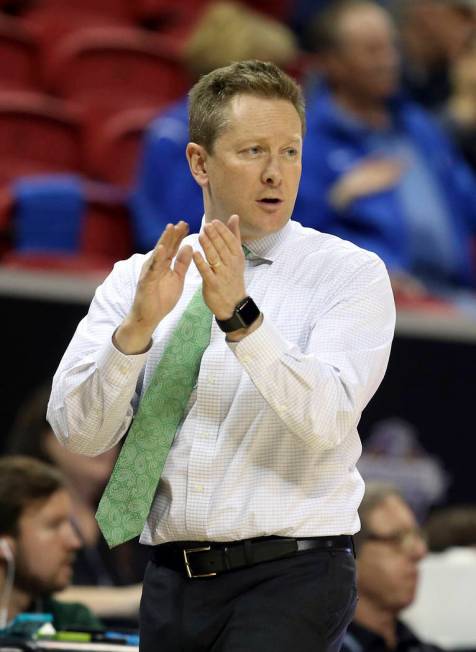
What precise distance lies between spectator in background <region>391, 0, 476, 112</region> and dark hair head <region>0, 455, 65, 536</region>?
4540 millimetres

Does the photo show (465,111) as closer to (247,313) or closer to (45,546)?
(45,546)

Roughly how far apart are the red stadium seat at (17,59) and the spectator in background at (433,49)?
2159mm

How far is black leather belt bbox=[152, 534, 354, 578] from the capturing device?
2.69 metres

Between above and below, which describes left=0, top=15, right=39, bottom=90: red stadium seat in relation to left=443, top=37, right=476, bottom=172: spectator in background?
above

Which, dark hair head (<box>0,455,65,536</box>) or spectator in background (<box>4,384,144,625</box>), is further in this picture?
spectator in background (<box>4,384,144,625</box>)

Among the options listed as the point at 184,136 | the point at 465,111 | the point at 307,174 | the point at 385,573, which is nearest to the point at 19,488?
the point at 385,573

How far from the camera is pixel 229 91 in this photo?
2850mm

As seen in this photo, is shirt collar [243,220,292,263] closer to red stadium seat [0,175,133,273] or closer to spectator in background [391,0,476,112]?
red stadium seat [0,175,133,273]

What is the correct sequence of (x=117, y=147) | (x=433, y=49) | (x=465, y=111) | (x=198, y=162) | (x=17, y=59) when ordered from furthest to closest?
(x=433, y=49) → (x=465, y=111) → (x=17, y=59) → (x=117, y=147) → (x=198, y=162)

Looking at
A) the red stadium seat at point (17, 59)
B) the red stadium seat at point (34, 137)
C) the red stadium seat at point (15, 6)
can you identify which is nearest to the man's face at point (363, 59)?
the red stadium seat at point (34, 137)

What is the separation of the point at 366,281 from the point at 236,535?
55cm

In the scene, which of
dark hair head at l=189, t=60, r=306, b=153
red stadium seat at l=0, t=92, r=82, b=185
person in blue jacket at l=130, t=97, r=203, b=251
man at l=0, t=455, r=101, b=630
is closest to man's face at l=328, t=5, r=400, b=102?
person in blue jacket at l=130, t=97, r=203, b=251

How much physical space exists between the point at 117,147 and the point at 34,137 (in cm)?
43

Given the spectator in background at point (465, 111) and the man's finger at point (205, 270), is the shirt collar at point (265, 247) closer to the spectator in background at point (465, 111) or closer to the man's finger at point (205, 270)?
the man's finger at point (205, 270)
